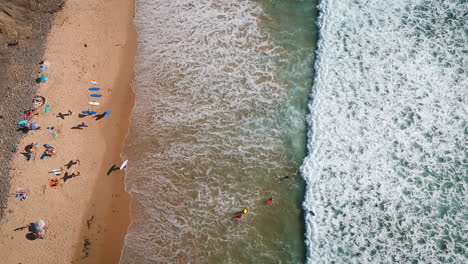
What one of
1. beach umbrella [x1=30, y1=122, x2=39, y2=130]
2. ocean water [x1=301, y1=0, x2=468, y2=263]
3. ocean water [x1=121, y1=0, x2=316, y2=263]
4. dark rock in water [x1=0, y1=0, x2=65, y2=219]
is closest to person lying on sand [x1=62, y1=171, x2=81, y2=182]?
ocean water [x1=121, y1=0, x2=316, y2=263]

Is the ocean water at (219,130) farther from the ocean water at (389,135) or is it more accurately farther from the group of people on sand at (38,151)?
the group of people on sand at (38,151)

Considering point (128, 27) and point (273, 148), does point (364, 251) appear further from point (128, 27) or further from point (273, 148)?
point (128, 27)

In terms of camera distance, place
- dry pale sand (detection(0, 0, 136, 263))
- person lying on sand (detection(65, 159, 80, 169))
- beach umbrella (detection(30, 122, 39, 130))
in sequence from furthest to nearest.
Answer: beach umbrella (detection(30, 122, 39, 130)), person lying on sand (detection(65, 159, 80, 169)), dry pale sand (detection(0, 0, 136, 263))

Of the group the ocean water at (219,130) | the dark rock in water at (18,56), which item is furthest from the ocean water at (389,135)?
the dark rock in water at (18,56)

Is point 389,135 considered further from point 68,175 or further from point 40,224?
point 40,224

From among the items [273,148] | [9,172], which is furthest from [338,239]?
[9,172]

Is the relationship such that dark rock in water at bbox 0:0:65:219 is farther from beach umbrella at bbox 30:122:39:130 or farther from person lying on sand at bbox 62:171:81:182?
person lying on sand at bbox 62:171:81:182
